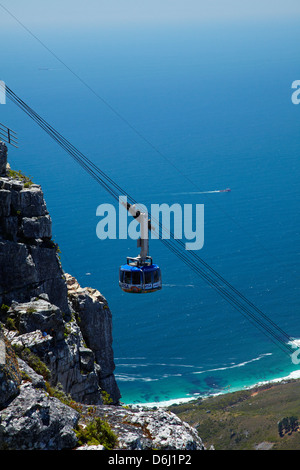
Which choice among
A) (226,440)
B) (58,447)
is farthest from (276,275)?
(58,447)

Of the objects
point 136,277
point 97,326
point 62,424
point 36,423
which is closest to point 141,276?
point 136,277

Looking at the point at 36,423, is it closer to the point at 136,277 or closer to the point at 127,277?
the point at 136,277

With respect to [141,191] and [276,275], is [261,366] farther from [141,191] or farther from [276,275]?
[141,191]

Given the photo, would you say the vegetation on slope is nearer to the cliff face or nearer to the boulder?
the cliff face
